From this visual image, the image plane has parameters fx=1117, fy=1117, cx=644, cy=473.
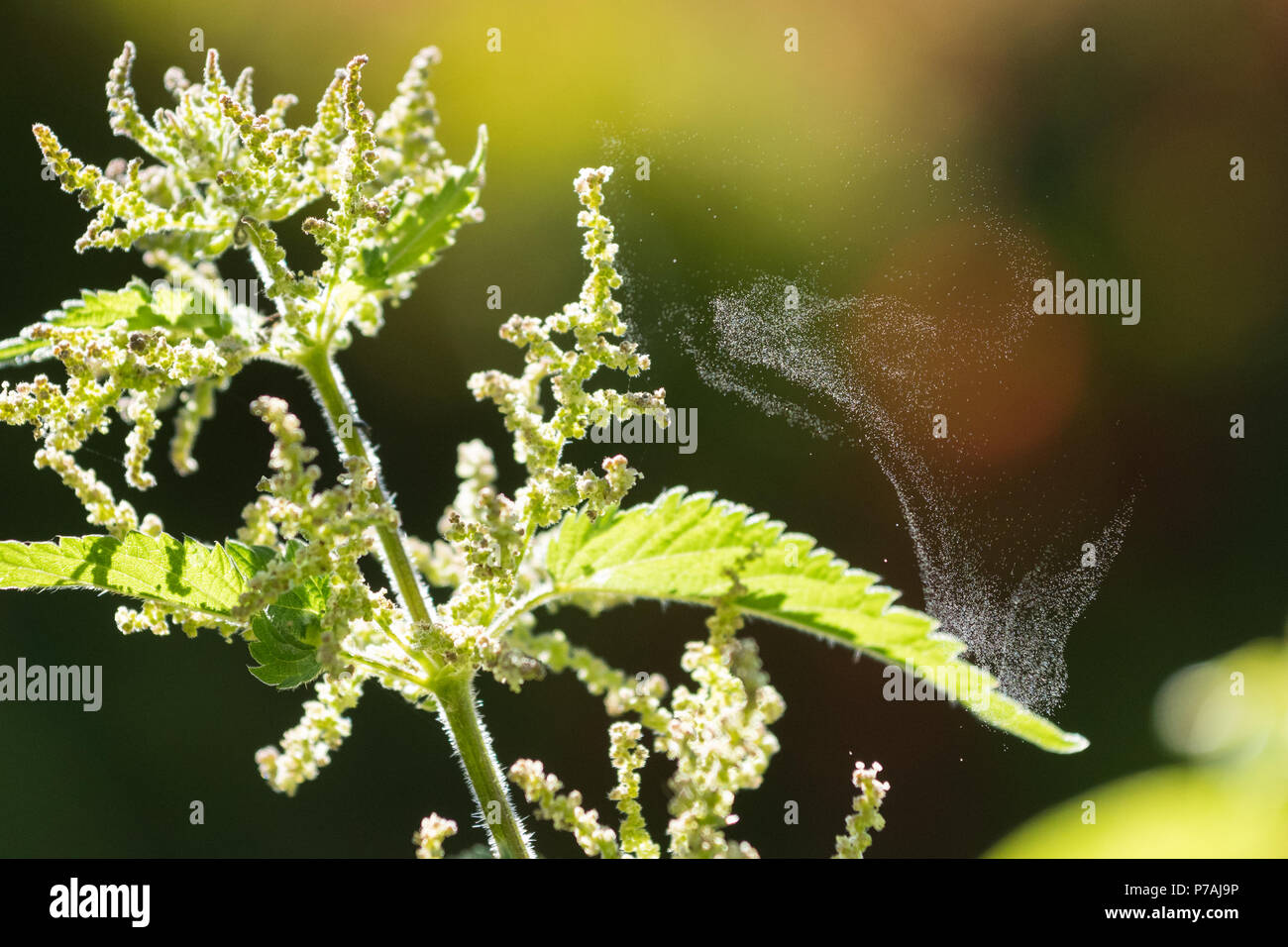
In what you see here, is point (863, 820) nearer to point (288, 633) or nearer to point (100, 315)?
point (288, 633)

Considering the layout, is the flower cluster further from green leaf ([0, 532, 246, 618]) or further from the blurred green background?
the blurred green background

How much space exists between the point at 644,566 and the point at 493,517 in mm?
226

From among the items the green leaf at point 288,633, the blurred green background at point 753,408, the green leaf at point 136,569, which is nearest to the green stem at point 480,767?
the green leaf at point 288,633

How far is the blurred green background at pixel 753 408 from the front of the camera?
12.7 feet

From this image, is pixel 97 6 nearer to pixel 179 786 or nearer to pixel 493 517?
pixel 179 786

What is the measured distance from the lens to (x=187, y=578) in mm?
1551

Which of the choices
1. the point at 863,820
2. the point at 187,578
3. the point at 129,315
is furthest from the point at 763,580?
the point at 129,315

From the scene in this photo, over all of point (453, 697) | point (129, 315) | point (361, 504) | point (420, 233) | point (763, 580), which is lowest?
point (453, 697)

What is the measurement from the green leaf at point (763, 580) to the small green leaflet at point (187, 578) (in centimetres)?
36

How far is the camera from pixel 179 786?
496cm

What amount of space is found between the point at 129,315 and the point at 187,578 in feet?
1.30

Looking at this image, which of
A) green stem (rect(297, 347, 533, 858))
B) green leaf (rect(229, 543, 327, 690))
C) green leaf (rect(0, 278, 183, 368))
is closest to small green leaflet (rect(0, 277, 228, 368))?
green leaf (rect(0, 278, 183, 368))

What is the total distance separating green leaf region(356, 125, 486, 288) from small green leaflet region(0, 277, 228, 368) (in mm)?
232
